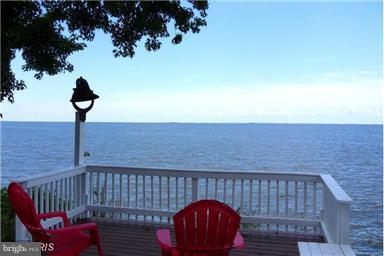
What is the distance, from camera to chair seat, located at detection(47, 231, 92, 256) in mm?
Answer: 3392

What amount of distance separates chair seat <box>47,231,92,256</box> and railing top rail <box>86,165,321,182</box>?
83.6 inches

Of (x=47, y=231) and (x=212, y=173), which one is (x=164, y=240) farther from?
(x=212, y=173)

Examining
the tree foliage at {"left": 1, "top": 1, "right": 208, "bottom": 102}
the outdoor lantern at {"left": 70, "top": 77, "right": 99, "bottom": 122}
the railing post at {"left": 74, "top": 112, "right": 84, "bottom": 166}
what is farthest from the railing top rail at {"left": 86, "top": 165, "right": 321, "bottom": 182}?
the tree foliage at {"left": 1, "top": 1, "right": 208, "bottom": 102}

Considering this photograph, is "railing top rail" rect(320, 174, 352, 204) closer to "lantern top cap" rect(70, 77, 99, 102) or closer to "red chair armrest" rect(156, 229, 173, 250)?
"red chair armrest" rect(156, 229, 173, 250)

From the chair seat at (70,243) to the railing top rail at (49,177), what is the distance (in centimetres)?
114

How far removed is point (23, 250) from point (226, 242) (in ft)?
5.26

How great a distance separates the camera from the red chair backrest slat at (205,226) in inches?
121

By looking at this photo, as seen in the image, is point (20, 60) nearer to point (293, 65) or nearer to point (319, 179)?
point (319, 179)

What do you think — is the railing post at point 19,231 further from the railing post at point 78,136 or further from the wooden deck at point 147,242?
the railing post at point 78,136

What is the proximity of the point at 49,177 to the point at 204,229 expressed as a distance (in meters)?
2.56

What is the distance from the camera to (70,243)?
11.5 feet

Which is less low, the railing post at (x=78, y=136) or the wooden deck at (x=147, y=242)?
the railing post at (x=78, y=136)

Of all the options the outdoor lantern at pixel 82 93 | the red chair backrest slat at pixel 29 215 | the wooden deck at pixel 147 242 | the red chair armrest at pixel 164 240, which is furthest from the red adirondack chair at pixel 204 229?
the outdoor lantern at pixel 82 93

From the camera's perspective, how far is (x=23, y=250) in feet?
10.9
